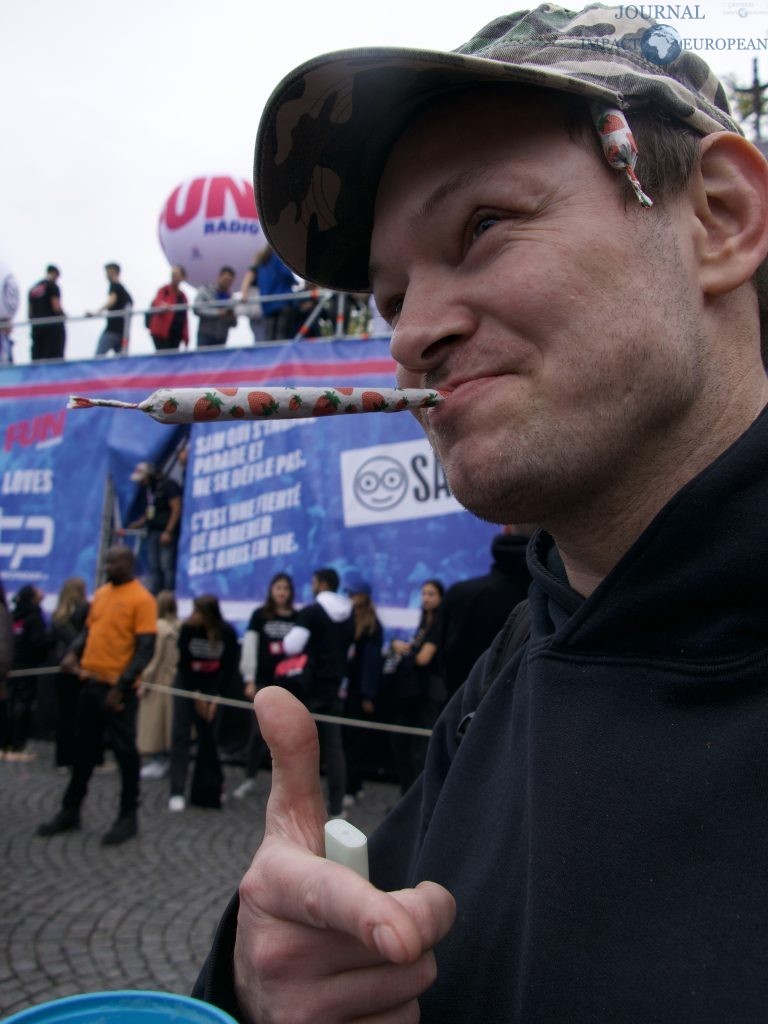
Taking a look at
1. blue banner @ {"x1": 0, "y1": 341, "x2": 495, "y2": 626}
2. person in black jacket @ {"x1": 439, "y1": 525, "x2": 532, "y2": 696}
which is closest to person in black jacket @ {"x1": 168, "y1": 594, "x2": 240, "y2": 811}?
blue banner @ {"x1": 0, "y1": 341, "x2": 495, "y2": 626}

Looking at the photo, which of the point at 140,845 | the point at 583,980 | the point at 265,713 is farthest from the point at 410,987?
the point at 140,845

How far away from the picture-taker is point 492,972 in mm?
1062

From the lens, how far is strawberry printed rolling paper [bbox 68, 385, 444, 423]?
1003 millimetres

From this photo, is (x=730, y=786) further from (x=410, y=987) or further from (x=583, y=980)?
(x=410, y=987)

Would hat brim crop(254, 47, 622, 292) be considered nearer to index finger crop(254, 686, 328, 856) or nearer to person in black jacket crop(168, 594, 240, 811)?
index finger crop(254, 686, 328, 856)

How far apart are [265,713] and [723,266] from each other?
34.1 inches

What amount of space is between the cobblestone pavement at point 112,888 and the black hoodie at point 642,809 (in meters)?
3.29

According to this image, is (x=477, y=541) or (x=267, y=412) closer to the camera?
(x=267, y=412)

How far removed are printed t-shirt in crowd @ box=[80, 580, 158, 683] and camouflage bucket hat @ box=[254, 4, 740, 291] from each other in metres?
4.95

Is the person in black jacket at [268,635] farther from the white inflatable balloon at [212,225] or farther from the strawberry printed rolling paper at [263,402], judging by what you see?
the strawberry printed rolling paper at [263,402]

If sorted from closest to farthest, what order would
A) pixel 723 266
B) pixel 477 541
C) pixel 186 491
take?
pixel 723 266 → pixel 477 541 → pixel 186 491

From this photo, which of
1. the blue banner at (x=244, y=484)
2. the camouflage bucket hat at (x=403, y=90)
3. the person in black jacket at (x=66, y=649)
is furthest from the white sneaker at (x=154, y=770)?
the camouflage bucket hat at (x=403, y=90)

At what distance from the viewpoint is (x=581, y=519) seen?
1.16 m

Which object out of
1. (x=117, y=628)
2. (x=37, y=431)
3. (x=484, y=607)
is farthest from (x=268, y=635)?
(x=37, y=431)
